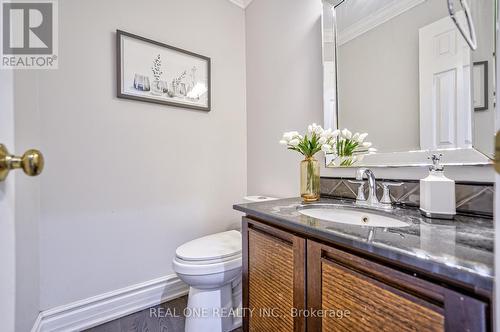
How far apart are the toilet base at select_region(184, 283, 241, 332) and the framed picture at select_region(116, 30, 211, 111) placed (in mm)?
1275

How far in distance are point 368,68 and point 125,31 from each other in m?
1.51

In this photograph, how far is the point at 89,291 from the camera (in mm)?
1386

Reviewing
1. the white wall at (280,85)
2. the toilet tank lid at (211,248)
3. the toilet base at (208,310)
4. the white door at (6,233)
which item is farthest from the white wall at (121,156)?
the white door at (6,233)

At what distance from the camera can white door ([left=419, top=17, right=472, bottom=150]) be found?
2.87 feet

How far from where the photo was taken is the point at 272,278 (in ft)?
3.01

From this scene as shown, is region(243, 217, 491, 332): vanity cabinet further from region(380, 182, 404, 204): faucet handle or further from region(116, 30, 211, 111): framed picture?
region(116, 30, 211, 111): framed picture

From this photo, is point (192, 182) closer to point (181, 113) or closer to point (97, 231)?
point (181, 113)

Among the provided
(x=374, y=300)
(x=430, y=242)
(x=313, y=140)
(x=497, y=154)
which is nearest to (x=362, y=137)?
(x=313, y=140)

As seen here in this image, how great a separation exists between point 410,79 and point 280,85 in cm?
87

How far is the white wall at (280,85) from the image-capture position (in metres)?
1.49

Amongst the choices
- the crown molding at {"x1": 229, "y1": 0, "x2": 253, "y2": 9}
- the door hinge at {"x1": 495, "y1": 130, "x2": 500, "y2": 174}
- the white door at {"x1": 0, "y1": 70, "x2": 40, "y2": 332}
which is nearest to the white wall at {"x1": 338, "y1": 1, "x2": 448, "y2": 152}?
the door hinge at {"x1": 495, "y1": 130, "x2": 500, "y2": 174}

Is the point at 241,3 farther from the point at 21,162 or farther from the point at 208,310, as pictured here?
the point at 208,310

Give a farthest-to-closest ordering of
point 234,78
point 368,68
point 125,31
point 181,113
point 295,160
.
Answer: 1. point 234,78
2. point 181,113
3. point 295,160
4. point 125,31
5. point 368,68

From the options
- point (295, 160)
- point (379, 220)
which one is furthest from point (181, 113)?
point (379, 220)
